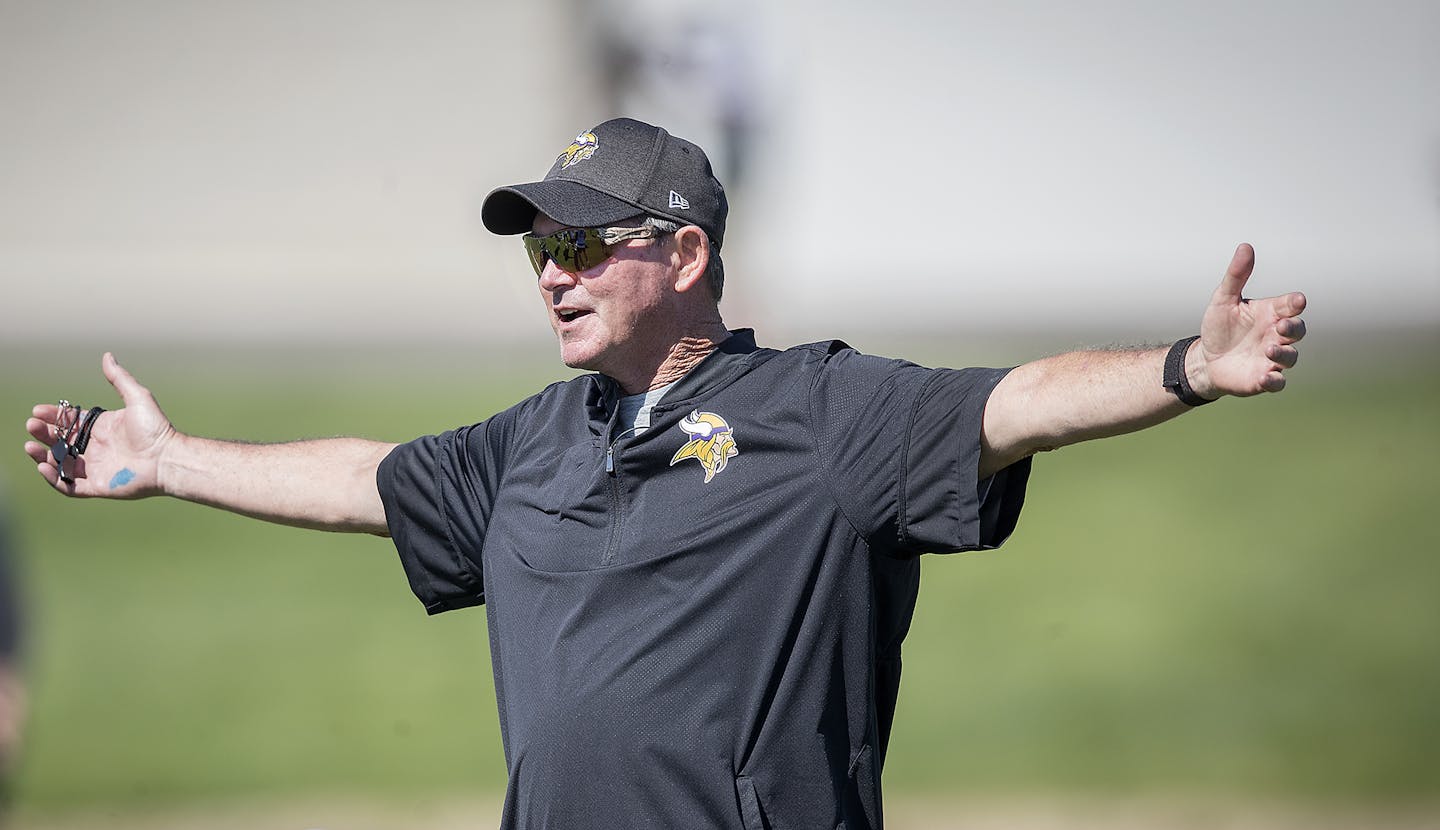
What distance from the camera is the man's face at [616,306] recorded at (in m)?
2.97

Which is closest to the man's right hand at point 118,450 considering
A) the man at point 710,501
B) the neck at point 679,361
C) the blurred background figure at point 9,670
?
the blurred background figure at point 9,670

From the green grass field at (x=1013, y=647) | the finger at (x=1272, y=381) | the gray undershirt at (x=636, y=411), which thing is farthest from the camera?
the green grass field at (x=1013, y=647)

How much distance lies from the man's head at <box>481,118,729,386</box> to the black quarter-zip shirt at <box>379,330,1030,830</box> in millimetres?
147

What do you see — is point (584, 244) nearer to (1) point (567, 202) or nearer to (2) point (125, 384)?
(1) point (567, 202)

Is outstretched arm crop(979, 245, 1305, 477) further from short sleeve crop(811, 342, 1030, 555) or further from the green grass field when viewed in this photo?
the green grass field

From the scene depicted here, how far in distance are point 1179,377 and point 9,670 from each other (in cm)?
268

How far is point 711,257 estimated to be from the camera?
3102 mm

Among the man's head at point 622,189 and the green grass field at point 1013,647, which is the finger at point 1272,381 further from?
the green grass field at point 1013,647

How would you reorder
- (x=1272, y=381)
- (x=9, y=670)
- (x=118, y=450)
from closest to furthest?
(x=1272, y=381), (x=118, y=450), (x=9, y=670)

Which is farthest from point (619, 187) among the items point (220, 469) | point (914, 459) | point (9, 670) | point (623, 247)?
point (9, 670)

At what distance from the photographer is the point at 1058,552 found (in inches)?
473

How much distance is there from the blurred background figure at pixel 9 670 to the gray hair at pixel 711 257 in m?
1.83

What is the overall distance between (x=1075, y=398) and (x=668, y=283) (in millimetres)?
890

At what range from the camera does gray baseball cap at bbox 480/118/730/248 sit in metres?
2.97
